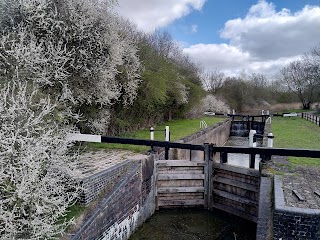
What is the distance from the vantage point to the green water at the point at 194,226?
716 cm

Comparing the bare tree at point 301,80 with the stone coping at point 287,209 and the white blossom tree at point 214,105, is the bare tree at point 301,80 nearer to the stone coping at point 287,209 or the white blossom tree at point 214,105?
the white blossom tree at point 214,105

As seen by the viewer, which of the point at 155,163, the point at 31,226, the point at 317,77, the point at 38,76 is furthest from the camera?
the point at 317,77

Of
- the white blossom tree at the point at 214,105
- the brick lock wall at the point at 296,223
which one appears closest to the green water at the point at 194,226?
the brick lock wall at the point at 296,223

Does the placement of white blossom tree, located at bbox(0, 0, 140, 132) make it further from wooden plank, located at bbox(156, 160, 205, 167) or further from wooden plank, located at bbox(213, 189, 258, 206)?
wooden plank, located at bbox(213, 189, 258, 206)

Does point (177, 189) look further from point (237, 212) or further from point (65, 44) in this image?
point (65, 44)

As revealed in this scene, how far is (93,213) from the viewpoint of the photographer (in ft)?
17.8

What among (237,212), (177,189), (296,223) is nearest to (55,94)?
(177,189)

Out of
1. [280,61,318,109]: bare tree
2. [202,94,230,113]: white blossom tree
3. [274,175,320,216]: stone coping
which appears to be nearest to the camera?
[274,175,320,216]: stone coping

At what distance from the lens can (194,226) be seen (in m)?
7.72

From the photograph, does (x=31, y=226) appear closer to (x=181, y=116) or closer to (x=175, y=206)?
(x=175, y=206)

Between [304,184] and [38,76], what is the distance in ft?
22.4

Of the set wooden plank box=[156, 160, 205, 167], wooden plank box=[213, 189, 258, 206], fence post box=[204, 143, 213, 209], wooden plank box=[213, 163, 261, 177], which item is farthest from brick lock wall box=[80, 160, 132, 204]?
wooden plank box=[213, 189, 258, 206]

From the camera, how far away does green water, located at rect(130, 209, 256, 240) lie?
716cm

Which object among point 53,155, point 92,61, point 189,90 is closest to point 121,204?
point 53,155
